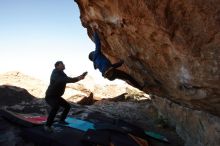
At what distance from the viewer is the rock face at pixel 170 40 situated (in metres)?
6.75

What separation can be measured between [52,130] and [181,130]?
628 centimetres

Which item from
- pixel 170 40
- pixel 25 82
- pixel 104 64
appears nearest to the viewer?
pixel 170 40

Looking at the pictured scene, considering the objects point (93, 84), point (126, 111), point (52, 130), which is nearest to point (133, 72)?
point (52, 130)

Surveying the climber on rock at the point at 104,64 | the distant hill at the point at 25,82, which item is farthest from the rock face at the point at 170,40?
the distant hill at the point at 25,82

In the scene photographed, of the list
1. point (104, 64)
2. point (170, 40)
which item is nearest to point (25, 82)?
point (104, 64)

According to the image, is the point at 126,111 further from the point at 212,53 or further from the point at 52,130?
the point at 212,53

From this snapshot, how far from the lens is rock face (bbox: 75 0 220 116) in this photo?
266 inches

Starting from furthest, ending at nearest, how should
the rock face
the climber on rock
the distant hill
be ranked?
the distant hill < the climber on rock < the rock face

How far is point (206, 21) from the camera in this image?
259 inches

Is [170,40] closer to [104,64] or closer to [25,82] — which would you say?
[104,64]

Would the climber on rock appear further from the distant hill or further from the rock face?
the distant hill

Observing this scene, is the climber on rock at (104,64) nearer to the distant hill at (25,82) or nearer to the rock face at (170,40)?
the rock face at (170,40)

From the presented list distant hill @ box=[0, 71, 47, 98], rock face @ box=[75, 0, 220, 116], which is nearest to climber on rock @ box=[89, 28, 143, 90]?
rock face @ box=[75, 0, 220, 116]

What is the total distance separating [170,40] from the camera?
759cm
